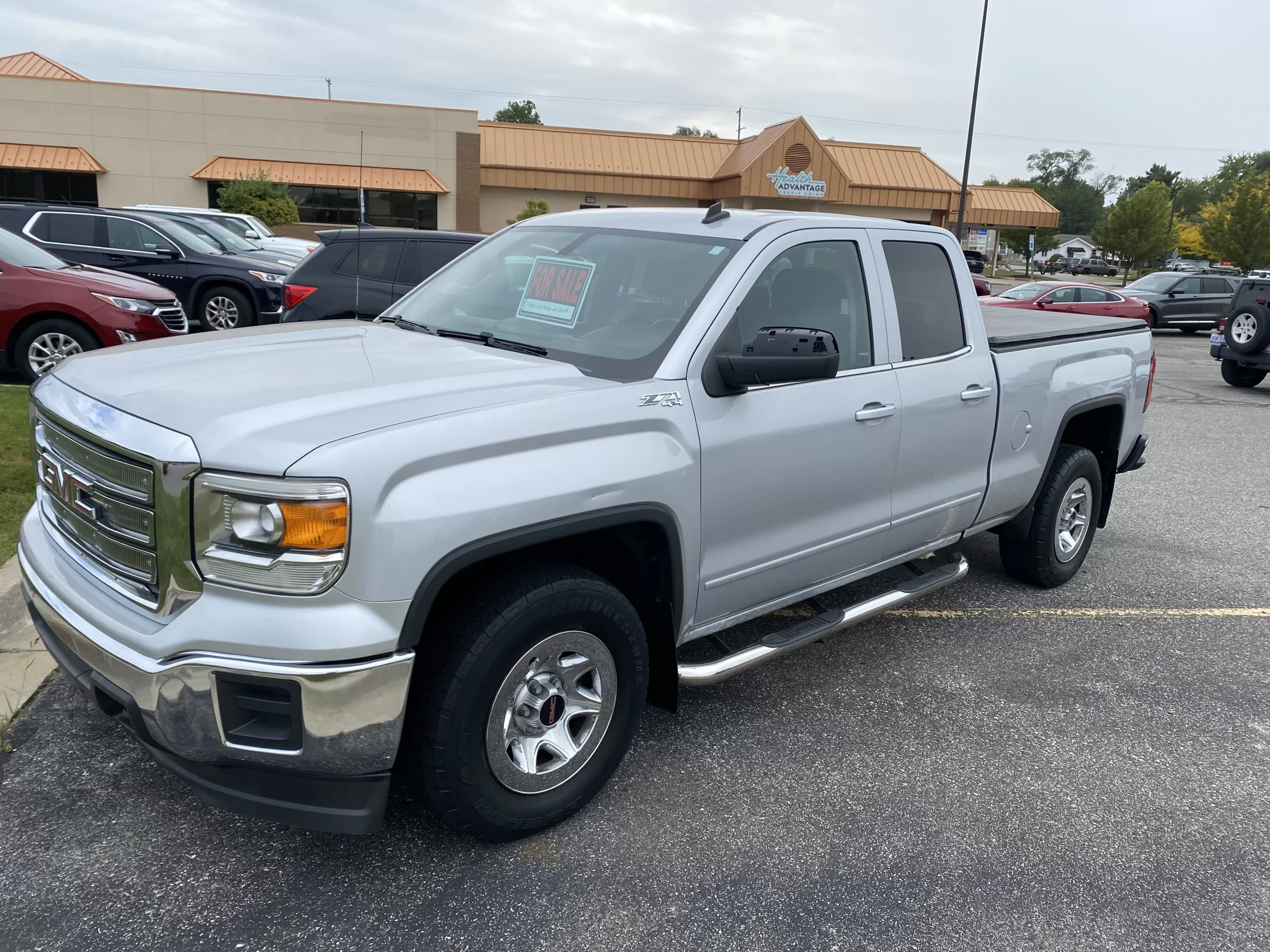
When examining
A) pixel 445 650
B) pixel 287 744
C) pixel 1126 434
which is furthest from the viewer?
pixel 1126 434

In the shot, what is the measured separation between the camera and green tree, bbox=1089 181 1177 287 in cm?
6538

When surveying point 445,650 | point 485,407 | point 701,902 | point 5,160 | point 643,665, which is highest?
point 5,160

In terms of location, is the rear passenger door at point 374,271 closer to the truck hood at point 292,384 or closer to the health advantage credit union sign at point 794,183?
the truck hood at point 292,384

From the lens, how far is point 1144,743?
3.90 m

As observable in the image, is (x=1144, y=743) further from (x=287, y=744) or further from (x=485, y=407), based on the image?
(x=287, y=744)

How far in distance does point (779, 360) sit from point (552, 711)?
133 cm

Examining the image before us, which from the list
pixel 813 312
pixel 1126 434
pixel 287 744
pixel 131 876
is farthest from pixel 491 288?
pixel 1126 434

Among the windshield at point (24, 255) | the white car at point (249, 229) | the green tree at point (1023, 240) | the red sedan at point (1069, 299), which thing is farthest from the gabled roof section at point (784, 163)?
the green tree at point (1023, 240)

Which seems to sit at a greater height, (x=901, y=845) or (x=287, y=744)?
(x=287, y=744)

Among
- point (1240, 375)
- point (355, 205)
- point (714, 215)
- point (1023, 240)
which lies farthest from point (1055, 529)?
point (1023, 240)

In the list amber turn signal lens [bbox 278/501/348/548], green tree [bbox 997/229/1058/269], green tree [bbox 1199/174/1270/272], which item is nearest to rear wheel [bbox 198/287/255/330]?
amber turn signal lens [bbox 278/501/348/548]

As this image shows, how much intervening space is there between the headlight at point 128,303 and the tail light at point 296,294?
3.93 ft

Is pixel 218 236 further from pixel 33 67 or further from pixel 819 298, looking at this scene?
pixel 33 67

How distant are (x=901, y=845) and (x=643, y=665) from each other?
103 centimetres
